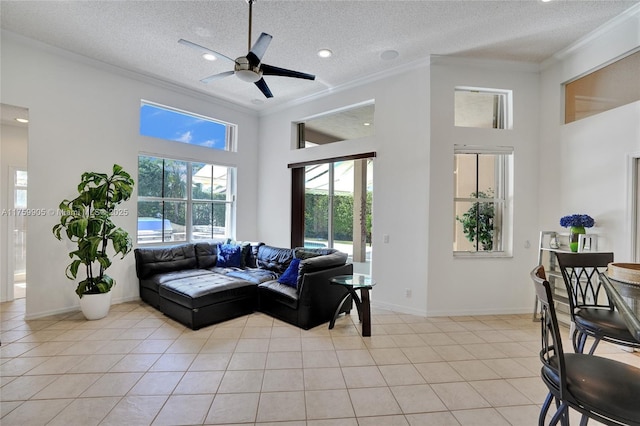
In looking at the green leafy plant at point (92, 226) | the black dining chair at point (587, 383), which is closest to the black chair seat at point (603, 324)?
the black dining chair at point (587, 383)

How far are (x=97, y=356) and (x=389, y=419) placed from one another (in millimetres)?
2676

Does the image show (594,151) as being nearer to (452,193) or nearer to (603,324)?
(452,193)

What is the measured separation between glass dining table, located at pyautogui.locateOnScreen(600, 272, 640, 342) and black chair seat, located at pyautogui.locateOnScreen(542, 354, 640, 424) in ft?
0.77

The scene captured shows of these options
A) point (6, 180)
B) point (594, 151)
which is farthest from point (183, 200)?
point (594, 151)

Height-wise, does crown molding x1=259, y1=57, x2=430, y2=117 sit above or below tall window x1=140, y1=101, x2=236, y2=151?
above

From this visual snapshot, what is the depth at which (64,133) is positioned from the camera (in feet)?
12.3

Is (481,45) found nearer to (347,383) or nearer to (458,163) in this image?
(458,163)

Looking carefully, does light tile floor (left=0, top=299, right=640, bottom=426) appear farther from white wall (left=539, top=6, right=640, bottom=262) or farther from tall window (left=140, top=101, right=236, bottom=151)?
tall window (left=140, top=101, right=236, bottom=151)

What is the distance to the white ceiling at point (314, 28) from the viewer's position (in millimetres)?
2846

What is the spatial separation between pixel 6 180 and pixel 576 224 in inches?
305

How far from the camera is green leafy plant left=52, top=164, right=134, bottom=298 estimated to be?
340cm

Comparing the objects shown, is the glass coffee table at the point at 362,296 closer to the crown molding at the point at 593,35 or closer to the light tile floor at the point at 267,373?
the light tile floor at the point at 267,373

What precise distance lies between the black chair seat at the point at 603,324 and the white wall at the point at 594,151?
4.96 ft

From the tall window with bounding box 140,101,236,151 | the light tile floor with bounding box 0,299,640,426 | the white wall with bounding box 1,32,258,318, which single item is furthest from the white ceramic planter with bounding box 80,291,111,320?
the tall window with bounding box 140,101,236,151
